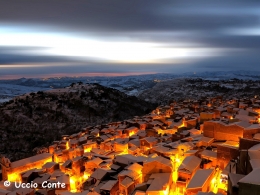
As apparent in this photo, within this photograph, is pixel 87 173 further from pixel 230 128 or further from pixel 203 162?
pixel 230 128

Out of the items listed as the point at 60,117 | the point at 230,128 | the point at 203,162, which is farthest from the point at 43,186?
the point at 60,117

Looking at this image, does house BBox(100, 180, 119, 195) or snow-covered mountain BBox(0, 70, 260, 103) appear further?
snow-covered mountain BBox(0, 70, 260, 103)

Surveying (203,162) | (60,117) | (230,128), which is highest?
(230,128)

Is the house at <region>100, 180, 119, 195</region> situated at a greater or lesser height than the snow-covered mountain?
greater

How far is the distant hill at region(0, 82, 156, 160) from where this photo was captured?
26453mm

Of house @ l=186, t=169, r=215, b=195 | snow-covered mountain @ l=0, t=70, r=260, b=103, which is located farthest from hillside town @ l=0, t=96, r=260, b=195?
snow-covered mountain @ l=0, t=70, r=260, b=103

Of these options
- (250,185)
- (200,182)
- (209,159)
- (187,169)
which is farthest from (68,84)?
(250,185)

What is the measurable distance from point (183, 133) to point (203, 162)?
5.24m

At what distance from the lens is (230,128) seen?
1433cm

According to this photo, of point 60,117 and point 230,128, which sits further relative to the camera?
point 60,117

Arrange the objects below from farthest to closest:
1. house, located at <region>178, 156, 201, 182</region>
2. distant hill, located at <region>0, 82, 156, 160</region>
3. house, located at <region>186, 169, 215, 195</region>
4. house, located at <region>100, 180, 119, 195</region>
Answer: distant hill, located at <region>0, 82, 156, 160</region> → house, located at <region>100, 180, 119, 195</region> → house, located at <region>178, 156, 201, 182</region> → house, located at <region>186, 169, 215, 195</region>

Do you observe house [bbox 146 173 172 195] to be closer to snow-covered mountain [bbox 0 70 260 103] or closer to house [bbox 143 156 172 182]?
house [bbox 143 156 172 182]

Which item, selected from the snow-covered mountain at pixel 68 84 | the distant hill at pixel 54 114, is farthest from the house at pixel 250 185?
the snow-covered mountain at pixel 68 84

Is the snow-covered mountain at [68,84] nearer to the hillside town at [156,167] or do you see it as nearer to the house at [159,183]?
the hillside town at [156,167]
